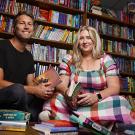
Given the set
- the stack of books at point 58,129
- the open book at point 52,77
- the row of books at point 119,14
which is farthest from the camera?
the row of books at point 119,14

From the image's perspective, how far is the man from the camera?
1454mm

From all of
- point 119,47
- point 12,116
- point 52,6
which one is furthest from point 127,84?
point 12,116

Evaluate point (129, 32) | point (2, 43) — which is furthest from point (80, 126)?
point (129, 32)

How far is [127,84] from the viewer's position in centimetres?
310

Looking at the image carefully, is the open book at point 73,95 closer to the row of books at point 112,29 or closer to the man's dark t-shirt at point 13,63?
the man's dark t-shirt at point 13,63

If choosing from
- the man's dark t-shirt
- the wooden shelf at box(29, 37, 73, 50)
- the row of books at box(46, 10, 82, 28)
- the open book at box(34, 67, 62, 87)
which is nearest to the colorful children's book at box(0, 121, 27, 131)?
the open book at box(34, 67, 62, 87)

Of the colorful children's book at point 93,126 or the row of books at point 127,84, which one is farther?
the row of books at point 127,84

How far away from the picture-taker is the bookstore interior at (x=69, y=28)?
275 cm

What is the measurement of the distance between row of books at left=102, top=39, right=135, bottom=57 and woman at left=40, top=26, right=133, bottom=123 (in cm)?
119

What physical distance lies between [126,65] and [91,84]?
5.21ft

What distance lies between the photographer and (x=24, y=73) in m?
1.87

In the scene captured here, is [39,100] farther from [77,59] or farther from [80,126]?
[80,126]

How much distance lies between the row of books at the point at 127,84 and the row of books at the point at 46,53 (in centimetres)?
85

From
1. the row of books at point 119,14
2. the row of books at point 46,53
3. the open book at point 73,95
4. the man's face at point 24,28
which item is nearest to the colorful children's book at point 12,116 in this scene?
the open book at point 73,95
